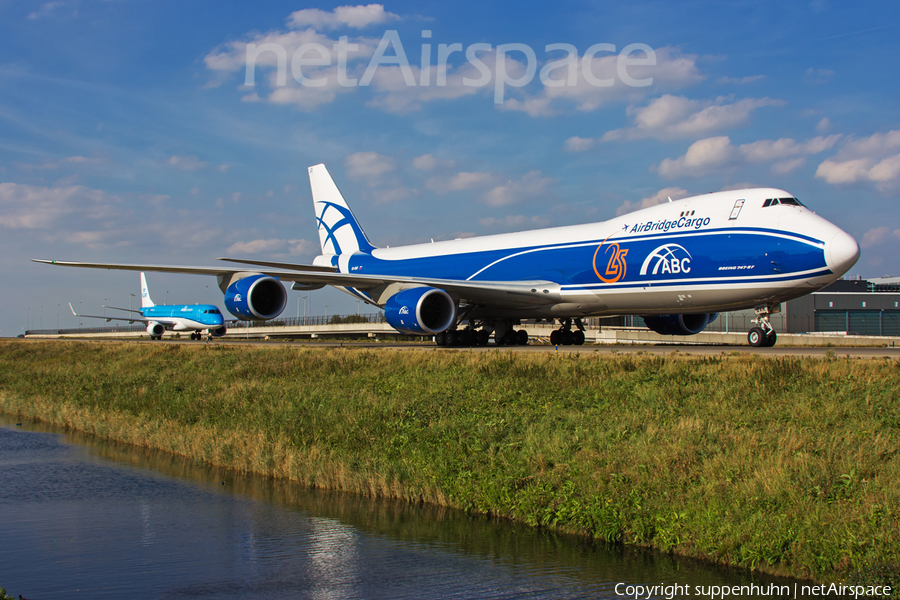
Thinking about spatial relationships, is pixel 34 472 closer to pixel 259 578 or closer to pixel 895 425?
pixel 259 578

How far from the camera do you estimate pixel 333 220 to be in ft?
122

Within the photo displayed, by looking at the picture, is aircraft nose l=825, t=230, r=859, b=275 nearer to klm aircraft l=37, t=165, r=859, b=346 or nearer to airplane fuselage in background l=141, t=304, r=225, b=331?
klm aircraft l=37, t=165, r=859, b=346

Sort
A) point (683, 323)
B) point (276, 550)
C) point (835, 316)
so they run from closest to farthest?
point (276, 550)
point (683, 323)
point (835, 316)

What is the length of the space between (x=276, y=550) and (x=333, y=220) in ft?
99.2

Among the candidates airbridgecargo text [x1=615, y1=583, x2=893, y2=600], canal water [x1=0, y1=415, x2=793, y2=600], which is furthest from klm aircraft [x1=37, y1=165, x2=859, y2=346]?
airbridgecargo text [x1=615, y1=583, x2=893, y2=600]

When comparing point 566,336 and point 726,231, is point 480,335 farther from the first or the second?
point 726,231

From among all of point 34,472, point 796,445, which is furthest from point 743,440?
point 34,472

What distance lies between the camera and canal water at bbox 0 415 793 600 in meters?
6.90

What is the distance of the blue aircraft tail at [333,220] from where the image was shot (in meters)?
36.3

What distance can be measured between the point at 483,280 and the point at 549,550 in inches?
796

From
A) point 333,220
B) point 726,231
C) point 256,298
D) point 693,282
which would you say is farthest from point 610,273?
point 333,220

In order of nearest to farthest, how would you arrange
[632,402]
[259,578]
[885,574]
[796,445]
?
1. [885,574]
2. [259,578]
3. [796,445]
4. [632,402]

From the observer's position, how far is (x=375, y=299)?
90.9 feet

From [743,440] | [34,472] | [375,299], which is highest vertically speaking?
[375,299]
